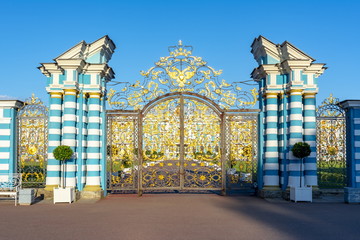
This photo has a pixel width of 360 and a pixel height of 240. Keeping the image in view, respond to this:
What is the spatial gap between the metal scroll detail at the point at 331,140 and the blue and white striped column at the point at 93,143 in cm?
756

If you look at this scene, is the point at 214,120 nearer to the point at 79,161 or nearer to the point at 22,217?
the point at 79,161

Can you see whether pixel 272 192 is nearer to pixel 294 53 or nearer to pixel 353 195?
pixel 353 195

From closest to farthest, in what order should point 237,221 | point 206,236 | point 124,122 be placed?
1. point 206,236
2. point 237,221
3. point 124,122

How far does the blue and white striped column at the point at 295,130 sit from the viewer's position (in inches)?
486

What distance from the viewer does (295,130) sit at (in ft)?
40.8

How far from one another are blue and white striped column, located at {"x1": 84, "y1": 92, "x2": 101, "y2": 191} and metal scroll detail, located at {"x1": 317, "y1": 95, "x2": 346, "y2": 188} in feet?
24.8

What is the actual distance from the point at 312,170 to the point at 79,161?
771 cm

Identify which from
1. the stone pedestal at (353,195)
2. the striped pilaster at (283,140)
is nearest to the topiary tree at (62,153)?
the striped pilaster at (283,140)

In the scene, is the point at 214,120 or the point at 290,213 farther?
the point at 214,120

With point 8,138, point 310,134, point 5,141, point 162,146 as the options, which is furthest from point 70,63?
point 310,134

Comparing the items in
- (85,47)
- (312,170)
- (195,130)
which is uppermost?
(85,47)

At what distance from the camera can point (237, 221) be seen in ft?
28.6

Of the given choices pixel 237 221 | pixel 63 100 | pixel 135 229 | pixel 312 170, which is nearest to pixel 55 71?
pixel 63 100

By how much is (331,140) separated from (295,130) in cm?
164
